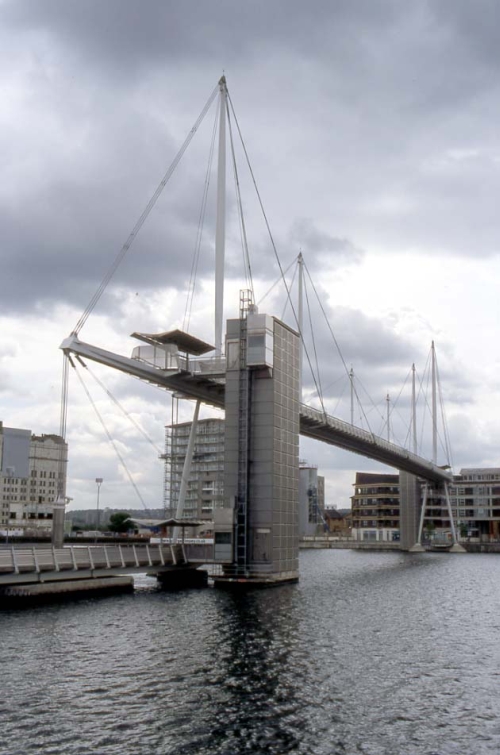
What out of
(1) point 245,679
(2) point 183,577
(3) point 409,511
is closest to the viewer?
(1) point 245,679

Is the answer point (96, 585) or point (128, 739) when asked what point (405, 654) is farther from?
point (96, 585)

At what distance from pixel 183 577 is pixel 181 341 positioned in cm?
1679

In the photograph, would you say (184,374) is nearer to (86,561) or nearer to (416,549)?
(86,561)

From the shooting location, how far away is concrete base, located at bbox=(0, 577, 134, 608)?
40.0 m

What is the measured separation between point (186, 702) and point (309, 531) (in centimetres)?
17503

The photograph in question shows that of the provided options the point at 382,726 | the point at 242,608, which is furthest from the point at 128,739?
the point at 242,608

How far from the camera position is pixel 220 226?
60.6 meters

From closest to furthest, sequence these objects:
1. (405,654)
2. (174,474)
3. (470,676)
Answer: (470,676) → (405,654) → (174,474)

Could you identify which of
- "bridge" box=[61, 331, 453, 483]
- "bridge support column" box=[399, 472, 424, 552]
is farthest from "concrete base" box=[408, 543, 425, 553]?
"bridge" box=[61, 331, 453, 483]

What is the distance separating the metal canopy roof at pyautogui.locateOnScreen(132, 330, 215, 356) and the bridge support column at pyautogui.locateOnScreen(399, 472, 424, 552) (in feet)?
297

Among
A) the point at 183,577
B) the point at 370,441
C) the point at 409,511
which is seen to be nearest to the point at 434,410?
the point at 409,511

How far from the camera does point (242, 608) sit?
40062mm

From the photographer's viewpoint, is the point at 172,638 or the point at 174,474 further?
the point at 174,474

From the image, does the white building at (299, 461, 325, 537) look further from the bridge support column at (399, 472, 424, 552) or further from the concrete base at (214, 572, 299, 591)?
the concrete base at (214, 572, 299, 591)
